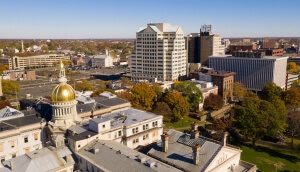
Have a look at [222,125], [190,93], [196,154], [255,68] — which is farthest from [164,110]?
[255,68]

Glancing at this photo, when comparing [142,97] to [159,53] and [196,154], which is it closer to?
[196,154]

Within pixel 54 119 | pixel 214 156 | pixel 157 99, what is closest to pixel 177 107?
pixel 157 99

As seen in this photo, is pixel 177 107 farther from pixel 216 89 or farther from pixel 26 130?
pixel 26 130

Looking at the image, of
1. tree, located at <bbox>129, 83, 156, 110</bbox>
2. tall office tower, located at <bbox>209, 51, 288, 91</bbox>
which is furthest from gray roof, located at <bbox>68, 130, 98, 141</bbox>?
tall office tower, located at <bbox>209, 51, 288, 91</bbox>

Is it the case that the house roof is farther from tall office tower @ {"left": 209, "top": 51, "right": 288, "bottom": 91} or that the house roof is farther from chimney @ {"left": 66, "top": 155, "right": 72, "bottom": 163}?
tall office tower @ {"left": 209, "top": 51, "right": 288, "bottom": 91}

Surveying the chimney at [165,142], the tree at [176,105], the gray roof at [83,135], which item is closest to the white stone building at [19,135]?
the gray roof at [83,135]

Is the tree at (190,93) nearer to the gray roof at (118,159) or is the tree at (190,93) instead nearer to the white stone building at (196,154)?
the white stone building at (196,154)
